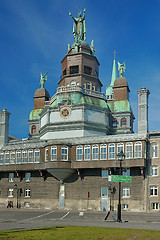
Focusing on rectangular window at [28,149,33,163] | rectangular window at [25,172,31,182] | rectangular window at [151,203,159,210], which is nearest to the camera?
rectangular window at [151,203,159,210]

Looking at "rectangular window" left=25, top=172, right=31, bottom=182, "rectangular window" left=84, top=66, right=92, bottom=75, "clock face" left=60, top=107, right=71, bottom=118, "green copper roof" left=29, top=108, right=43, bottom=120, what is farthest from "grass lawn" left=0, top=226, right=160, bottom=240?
"green copper roof" left=29, top=108, right=43, bottom=120

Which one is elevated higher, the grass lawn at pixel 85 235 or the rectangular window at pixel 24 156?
the rectangular window at pixel 24 156

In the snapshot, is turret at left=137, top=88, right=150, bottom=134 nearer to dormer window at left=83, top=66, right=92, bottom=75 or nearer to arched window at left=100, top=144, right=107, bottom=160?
arched window at left=100, top=144, right=107, bottom=160

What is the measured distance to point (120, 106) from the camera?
7238 cm

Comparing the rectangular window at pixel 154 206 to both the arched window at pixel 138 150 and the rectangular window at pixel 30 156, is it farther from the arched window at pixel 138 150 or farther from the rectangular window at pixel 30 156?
the rectangular window at pixel 30 156

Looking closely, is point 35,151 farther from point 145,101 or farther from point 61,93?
point 145,101

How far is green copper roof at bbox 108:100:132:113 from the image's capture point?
236 ft

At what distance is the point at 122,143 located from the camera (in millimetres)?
54531

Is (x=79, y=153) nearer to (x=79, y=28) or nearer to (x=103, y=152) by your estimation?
(x=103, y=152)

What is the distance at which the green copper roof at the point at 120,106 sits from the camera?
71875mm

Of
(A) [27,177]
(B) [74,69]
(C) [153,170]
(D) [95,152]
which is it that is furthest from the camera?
(B) [74,69]

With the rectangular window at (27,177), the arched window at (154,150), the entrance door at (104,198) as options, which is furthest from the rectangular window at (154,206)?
the rectangular window at (27,177)

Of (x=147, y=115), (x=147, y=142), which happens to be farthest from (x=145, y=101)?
(x=147, y=142)

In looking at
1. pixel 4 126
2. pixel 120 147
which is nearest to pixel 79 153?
pixel 120 147
